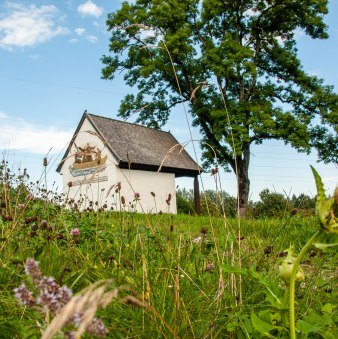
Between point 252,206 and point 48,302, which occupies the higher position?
point 252,206

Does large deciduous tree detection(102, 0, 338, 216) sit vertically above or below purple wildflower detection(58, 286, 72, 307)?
above

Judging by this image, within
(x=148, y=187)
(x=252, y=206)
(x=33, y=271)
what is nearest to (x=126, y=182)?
(x=148, y=187)

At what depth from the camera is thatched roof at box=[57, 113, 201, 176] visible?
25.7m

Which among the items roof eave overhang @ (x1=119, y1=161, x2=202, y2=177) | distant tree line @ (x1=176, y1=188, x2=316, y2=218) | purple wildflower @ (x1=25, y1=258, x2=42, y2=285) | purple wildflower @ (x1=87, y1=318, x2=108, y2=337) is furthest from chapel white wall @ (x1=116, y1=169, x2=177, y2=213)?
A: purple wildflower @ (x1=87, y1=318, x2=108, y2=337)

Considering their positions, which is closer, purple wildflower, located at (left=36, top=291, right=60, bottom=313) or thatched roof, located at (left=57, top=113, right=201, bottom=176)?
purple wildflower, located at (left=36, top=291, right=60, bottom=313)

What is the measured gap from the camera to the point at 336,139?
89.4 ft

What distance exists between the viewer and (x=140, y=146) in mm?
27516

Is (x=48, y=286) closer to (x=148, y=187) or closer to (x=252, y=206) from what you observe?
(x=252, y=206)

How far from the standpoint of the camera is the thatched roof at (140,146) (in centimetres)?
2572

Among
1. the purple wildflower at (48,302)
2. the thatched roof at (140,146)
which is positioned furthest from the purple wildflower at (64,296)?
the thatched roof at (140,146)

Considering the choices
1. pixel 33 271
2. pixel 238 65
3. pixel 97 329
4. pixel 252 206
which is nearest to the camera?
pixel 97 329

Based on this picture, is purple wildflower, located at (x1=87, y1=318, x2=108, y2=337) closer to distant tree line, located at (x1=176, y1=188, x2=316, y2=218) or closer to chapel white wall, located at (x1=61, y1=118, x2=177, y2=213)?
distant tree line, located at (x1=176, y1=188, x2=316, y2=218)

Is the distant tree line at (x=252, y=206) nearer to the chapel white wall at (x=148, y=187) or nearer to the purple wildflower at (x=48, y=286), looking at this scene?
the purple wildflower at (x=48, y=286)

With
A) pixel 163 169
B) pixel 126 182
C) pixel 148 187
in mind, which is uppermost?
pixel 163 169
